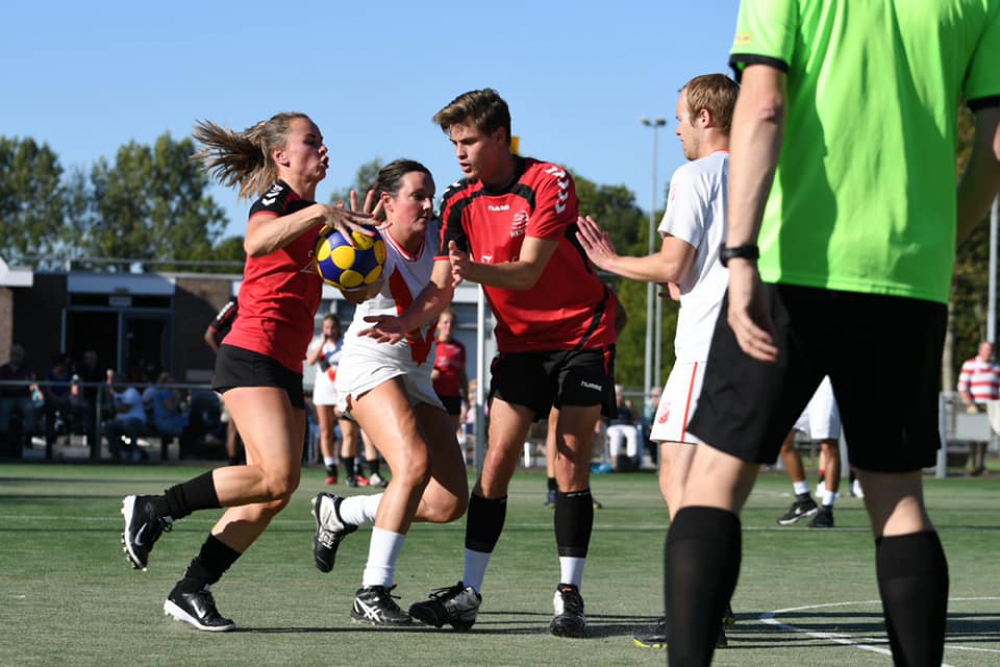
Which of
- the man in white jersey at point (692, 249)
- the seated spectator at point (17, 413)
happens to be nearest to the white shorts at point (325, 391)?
the seated spectator at point (17, 413)

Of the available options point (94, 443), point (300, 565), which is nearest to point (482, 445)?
point (94, 443)

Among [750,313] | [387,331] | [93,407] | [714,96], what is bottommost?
[93,407]

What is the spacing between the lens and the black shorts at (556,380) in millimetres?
7027

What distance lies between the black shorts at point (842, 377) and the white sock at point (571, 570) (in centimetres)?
308

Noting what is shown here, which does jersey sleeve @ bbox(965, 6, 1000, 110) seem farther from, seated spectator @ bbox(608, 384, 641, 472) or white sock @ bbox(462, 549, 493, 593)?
seated spectator @ bbox(608, 384, 641, 472)

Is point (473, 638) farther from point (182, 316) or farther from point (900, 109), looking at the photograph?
point (182, 316)

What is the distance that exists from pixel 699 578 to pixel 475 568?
341 cm

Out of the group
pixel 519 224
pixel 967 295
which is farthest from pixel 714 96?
pixel 967 295

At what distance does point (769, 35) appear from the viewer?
12.4 feet

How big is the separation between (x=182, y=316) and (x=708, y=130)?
4666 cm

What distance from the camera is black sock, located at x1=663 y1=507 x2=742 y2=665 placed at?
12.2ft

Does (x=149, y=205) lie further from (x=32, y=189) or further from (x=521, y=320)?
(x=521, y=320)

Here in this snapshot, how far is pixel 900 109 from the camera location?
12.8 feet

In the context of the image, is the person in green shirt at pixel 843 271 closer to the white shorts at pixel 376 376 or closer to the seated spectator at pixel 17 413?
the white shorts at pixel 376 376
